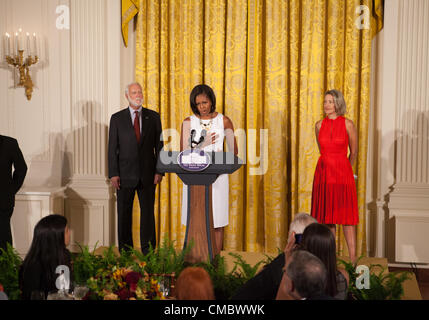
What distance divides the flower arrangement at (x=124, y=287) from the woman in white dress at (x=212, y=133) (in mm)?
1105

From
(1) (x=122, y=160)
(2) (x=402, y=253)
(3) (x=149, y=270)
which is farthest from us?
(2) (x=402, y=253)

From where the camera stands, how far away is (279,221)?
542 centimetres

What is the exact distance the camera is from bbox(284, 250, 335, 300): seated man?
7.30 ft

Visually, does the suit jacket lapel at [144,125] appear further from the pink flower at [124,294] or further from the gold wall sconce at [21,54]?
the gold wall sconce at [21,54]

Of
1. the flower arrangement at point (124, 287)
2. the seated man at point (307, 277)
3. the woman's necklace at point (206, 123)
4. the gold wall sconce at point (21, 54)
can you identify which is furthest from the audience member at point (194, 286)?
the gold wall sconce at point (21, 54)

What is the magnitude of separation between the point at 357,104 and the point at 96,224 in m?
2.99

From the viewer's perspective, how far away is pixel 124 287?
3088mm

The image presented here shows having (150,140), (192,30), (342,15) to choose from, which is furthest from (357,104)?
(150,140)

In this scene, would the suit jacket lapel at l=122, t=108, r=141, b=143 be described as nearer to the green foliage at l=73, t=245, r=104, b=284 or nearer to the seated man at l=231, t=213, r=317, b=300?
the green foliage at l=73, t=245, r=104, b=284

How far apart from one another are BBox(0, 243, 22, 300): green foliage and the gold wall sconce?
241cm

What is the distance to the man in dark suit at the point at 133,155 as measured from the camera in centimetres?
436

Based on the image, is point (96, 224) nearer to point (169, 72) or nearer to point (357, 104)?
point (169, 72)

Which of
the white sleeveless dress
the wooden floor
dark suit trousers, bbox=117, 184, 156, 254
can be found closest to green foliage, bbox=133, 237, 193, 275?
the white sleeveless dress

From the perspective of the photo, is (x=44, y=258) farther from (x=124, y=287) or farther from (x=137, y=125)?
(x=137, y=125)
